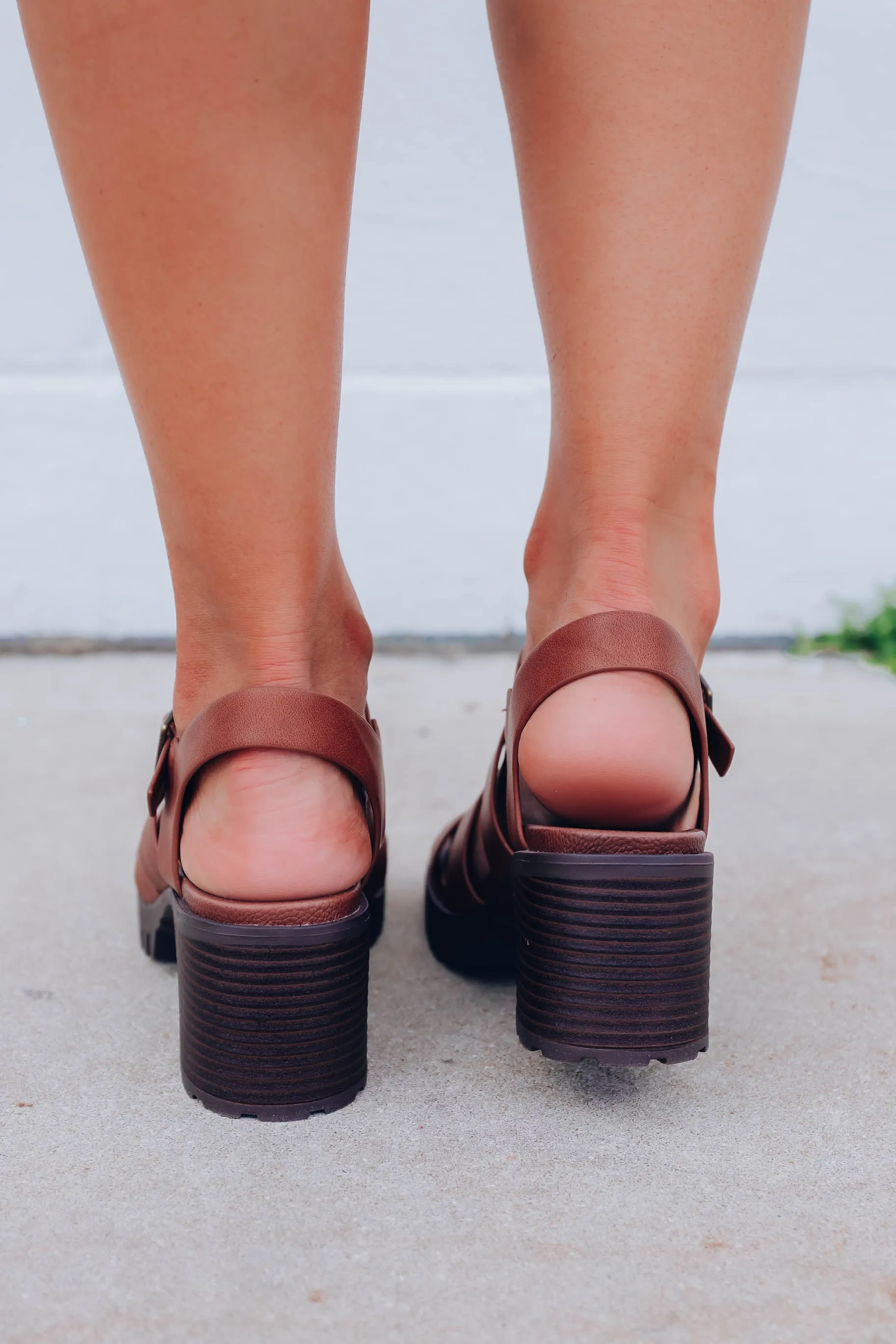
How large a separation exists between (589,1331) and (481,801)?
39 centimetres

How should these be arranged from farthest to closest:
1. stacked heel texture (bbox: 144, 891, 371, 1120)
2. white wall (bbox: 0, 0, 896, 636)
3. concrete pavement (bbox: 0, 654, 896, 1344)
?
white wall (bbox: 0, 0, 896, 636) → stacked heel texture (bbox: 144, 891, 371, 1120) → concrete pavement (bbox: 0, 654, 896, 1344)

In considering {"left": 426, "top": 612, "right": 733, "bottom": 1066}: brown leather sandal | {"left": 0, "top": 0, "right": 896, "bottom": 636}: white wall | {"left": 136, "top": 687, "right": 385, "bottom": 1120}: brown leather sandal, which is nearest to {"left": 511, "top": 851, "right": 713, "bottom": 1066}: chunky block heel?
{"left": 426, "top": 612, "right": 733, "bottom": 1066}: brown leather sandal

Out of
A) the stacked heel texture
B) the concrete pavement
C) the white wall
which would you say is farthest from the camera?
the white wall

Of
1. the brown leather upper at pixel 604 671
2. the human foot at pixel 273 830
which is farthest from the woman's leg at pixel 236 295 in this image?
the brown leather upper at pixel 604 671

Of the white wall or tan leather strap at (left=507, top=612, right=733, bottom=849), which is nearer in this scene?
tan leather strap at (left=507, top=612, right=733, bottom=849)

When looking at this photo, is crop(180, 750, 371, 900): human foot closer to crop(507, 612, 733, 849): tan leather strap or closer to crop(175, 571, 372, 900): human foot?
crop(175, 571, 372, 900): human foot

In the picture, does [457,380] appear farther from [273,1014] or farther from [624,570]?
[273,1014]

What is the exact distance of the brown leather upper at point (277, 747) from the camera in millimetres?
618

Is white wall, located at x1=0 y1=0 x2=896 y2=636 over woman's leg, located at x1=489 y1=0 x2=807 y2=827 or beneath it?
beneath

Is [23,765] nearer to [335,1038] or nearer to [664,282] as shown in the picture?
[335,1038]

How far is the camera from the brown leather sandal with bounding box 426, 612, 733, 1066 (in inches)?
24.2

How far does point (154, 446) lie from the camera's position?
25.2 inches

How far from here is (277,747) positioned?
0.64 m

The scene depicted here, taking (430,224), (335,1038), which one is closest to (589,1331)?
(335,1038)
